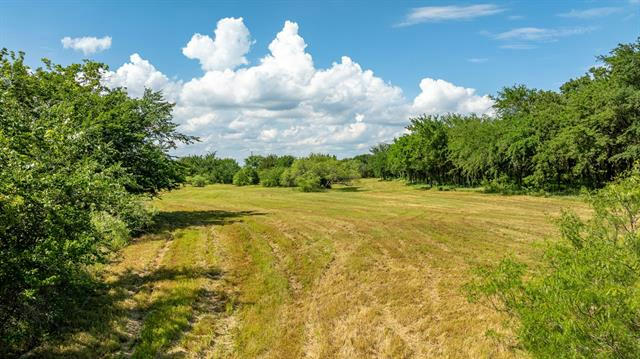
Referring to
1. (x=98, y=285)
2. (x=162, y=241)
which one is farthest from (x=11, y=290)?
(x=162, y=241)

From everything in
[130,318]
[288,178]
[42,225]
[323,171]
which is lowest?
[130,318]

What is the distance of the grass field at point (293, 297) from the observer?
8586 mm

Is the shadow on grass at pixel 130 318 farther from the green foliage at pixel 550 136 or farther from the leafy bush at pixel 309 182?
the leafy bush at pixel 309 182

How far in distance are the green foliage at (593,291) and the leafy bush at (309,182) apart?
2436 inches

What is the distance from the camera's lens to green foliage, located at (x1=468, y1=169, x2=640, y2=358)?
490 centimetres

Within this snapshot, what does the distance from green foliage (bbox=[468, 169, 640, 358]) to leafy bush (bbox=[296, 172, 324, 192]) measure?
6187 centimetres

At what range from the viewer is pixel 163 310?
33.8 ft

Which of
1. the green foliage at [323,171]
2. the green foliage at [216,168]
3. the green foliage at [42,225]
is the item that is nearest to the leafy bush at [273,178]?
the green foliage at [323,171]

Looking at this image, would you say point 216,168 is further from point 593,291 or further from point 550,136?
point 593,291

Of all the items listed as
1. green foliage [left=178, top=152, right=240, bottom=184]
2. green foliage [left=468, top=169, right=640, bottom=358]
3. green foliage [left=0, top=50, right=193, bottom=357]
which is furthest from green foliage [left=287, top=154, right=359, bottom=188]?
green foliage [left=468, top=169, right=640, bottom=358]

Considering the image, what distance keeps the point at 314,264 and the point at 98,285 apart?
7.38 meters

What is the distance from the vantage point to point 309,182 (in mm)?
69188

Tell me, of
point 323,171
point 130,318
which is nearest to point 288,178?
point 323,171

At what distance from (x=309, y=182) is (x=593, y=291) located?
64.4m
